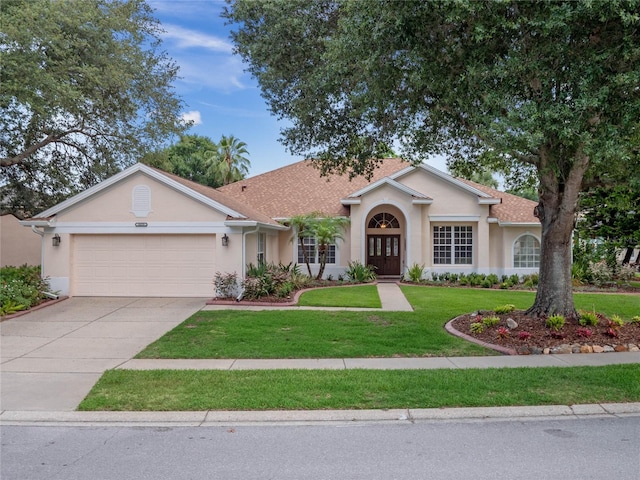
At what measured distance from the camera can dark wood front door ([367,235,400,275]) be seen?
22.5 m

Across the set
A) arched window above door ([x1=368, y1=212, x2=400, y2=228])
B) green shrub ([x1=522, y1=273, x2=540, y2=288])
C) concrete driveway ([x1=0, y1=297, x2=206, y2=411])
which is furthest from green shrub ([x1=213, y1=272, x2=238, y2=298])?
green shrub ([x1=522, y1=273, x2=540, y2=288])

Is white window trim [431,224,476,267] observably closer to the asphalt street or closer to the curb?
the curb

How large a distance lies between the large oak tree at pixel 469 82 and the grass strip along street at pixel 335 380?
329 centimetres

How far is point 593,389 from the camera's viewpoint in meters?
6.24

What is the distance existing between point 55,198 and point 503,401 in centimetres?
1978

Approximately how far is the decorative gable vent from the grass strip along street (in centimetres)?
626

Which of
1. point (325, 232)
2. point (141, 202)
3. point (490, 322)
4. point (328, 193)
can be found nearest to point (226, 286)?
point (141, 202)

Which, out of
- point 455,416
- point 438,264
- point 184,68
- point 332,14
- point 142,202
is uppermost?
point 184,68

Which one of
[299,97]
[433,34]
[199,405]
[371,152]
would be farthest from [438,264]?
[199,405]

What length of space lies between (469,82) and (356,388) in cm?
561

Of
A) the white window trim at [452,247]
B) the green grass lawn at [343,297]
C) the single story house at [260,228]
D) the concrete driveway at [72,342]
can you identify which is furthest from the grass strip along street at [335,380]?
the white window trim at [452,247]

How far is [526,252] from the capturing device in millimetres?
20953

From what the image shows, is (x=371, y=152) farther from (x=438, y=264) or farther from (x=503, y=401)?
(x=438, y=264)

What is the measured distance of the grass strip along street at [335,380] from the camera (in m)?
5.83
